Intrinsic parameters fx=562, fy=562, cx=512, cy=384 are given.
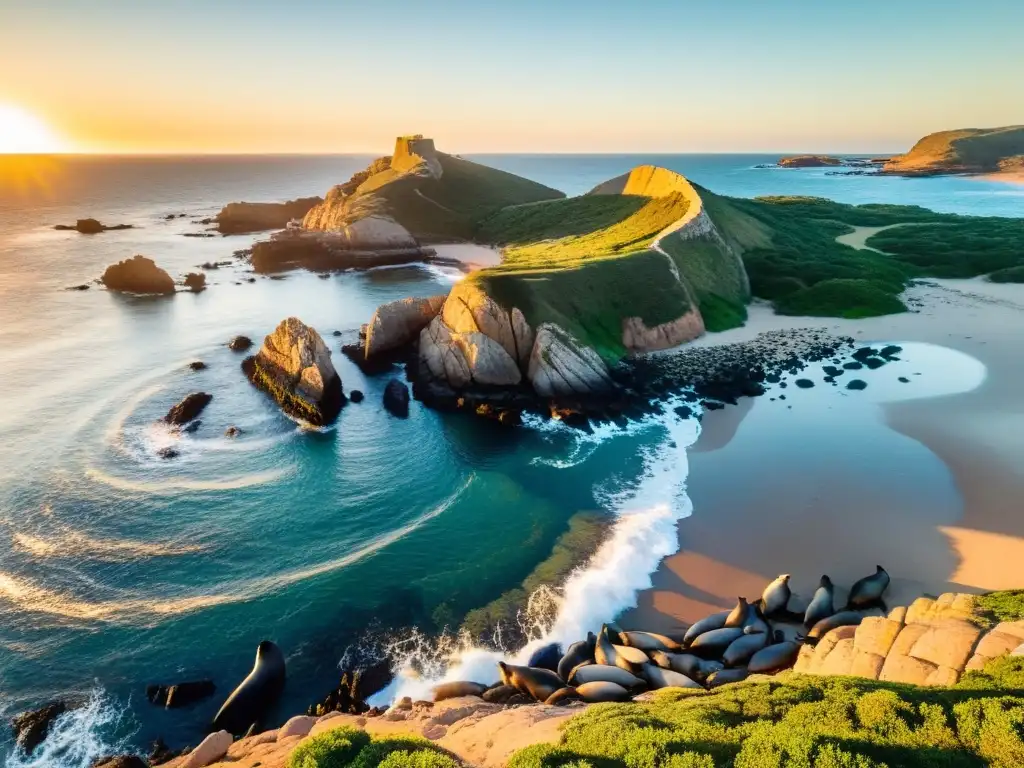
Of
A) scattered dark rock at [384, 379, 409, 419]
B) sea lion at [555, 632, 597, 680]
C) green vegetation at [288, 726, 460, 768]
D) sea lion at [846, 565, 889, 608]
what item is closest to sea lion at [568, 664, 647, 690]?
sea lion at [555, 632, 597, 680]

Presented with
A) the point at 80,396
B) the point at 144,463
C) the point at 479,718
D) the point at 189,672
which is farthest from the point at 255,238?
the point at 479,718

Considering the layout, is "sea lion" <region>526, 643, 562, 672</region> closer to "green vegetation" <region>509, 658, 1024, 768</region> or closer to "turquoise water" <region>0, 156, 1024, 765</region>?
"turquoise water" <region>0, 156, 1024, 765</region>

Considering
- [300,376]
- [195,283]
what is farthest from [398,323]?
[195,283]

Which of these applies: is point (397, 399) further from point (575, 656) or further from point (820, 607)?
point (820, 607)

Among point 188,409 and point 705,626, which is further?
point 188,409

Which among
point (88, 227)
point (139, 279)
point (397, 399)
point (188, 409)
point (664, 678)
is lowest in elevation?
point (664, 678)

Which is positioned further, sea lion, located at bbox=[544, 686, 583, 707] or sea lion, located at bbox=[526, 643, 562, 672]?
sea lion, located at bbox=[526, 643, 562, 672]

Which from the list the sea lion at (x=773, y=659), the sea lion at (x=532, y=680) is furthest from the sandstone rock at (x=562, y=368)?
the sea lion at (x=532, y=680)
